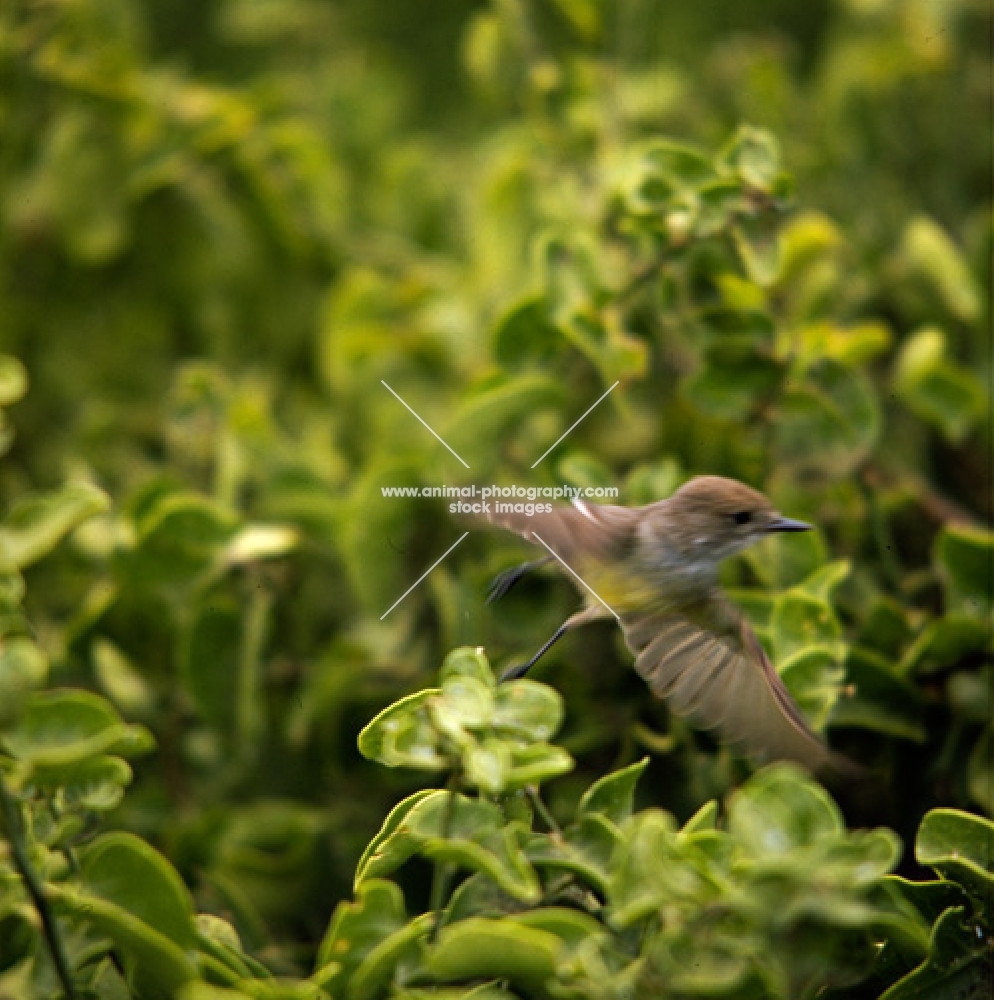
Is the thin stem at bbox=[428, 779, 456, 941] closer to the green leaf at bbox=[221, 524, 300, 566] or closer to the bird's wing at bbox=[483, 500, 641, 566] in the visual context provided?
the bird's wing at bbox=[483, 500, 641, 566]

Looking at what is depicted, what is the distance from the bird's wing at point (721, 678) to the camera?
1.14 meters

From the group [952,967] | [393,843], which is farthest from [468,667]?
[952,967]

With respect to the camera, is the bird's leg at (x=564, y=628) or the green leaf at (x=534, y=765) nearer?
the green leaf at (x=534, y=765)

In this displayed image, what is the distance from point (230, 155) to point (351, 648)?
36.2 inches

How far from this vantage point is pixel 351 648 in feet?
4.98

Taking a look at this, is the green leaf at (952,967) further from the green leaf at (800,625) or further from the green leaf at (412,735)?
the green leaf at (412,735)

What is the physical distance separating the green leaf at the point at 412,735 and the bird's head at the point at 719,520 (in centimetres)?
42

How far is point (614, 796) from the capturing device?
1.07 meters

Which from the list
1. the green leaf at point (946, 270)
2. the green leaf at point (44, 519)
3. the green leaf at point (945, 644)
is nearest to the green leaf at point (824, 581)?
the green leaf at point (945, 644)

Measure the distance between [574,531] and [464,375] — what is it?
26.6 inches

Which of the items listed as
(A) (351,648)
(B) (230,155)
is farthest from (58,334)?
(A) (351,648)

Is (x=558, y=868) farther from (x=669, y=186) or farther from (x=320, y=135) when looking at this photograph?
(x=320, y=135)

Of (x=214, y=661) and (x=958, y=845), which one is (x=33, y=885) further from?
(x=958, y=845)

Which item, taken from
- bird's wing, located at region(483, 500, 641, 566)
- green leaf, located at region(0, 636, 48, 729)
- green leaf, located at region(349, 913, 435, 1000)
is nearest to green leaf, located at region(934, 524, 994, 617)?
bird's wing, located at region(483, 500, 641, 566)
